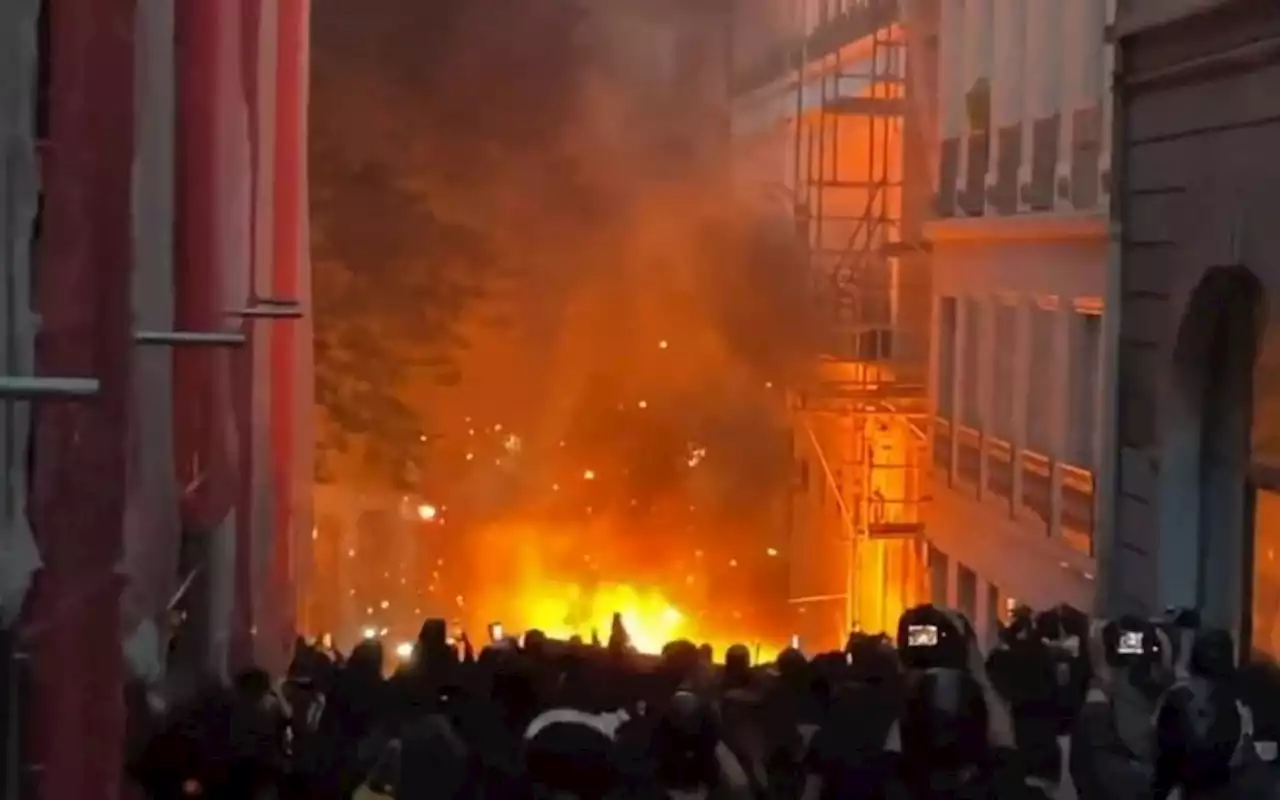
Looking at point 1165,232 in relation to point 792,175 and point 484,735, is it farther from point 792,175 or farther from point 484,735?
point 792,175

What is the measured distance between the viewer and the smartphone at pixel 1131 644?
3.91 meters

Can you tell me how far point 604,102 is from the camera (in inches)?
334

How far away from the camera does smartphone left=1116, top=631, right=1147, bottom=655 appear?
391 cm

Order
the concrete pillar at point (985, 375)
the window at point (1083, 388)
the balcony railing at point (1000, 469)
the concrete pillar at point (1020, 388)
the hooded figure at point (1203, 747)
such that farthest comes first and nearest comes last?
the concrete pillar at point (985, 375), the balcony railing at point (1000, 469), the concrete pillar at point (1020, 388), the window at point (1083, 388), the hooded figure at point (1203, 747)

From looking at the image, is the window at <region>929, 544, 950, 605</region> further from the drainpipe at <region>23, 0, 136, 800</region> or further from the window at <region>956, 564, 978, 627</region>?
the drainpipe at <region>23, 0, 136, 800</region>

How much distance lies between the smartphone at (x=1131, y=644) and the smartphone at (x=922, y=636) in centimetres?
32

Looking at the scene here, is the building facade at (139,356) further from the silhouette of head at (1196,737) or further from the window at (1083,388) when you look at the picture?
the window at (1083,388)

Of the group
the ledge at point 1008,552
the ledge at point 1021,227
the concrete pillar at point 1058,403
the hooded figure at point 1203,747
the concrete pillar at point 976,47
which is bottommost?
the ledge at point 1008,552

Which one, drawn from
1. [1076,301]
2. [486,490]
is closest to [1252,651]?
[1076,301]

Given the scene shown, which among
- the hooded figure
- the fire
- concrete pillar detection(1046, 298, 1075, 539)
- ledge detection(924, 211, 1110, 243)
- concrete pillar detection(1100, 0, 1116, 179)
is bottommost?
the fire

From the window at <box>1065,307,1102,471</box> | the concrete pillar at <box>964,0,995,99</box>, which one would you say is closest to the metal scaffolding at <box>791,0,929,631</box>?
the concrete pillar at <box>964,0,995,99</box>

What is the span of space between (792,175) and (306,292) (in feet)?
11.1

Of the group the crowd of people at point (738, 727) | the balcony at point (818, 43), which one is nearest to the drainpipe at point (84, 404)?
the crowd of people at point (738, 727)

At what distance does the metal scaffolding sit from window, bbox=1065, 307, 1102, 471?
6.56 feet
